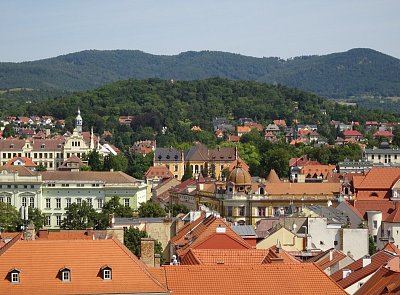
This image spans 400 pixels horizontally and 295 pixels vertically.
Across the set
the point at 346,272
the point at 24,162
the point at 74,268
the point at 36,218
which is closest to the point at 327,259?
the point at 346,272

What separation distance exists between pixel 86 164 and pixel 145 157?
56.4 feet

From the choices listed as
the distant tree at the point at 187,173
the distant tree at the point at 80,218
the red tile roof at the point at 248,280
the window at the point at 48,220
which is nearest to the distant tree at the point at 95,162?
the distant tree at the point at 187,173

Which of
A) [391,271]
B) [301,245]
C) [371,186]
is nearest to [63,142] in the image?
[371,186]

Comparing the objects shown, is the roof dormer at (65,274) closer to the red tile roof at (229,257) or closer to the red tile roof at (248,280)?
the red tile roof at (248,280)

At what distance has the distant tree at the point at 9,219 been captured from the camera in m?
75.3

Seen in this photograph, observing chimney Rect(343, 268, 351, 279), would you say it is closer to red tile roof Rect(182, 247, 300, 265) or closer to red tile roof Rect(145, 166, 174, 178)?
red tile roof Rect(182, 247, 300, 265)

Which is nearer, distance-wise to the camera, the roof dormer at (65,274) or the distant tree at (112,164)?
the roof dormer at (65,274)

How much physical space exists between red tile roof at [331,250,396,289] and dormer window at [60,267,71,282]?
12.4m

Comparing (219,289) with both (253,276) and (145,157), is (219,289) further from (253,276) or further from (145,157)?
(145,157)

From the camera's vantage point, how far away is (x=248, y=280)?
3278cm

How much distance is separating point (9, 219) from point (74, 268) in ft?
156

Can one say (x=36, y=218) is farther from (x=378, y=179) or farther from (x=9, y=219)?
(x=378, y=179)

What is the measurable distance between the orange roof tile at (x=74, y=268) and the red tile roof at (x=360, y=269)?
11.0m

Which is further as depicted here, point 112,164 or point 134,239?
point 112,164
